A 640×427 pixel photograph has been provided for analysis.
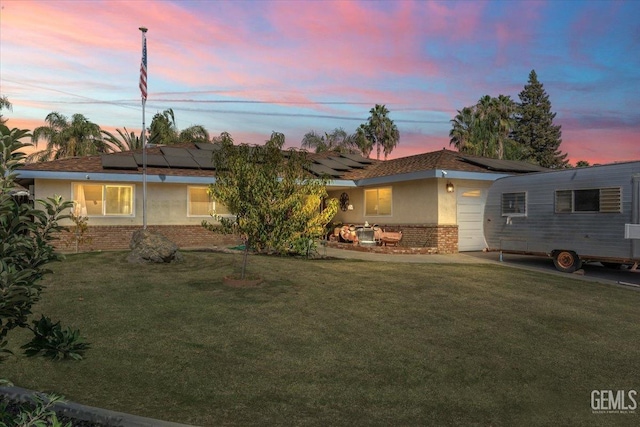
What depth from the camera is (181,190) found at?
20.8m

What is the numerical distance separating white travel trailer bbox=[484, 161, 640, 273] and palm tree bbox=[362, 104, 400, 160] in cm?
4621

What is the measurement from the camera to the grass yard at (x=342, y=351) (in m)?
4.58

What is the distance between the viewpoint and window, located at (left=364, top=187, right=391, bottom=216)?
22.5 meters

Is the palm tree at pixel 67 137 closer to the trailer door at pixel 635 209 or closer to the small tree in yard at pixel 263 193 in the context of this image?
the small tree in yard at pixel 263 193

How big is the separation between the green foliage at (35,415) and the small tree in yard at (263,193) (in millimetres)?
6068

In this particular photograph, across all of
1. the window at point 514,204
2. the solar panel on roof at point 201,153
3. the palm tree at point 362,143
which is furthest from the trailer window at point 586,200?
the palm tree at point 362,143

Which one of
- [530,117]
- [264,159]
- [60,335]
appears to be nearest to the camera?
[60,335]

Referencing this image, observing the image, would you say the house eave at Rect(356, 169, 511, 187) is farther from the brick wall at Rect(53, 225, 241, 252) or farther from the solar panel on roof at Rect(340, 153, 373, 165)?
the brick wall at Rect(53, 225, 241, 252)

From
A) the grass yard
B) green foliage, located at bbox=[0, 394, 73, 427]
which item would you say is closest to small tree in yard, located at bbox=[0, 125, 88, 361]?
green foliage, located at bbox=[0, 394, 73, 427]

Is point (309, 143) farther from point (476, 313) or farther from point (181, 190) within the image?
point (476, 313)

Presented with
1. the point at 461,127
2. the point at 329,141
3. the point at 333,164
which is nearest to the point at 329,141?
the point at 329,141

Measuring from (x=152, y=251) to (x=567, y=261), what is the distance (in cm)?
1293

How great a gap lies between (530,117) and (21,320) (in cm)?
7681

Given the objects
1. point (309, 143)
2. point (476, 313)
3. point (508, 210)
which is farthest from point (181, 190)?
point (309, 143)
